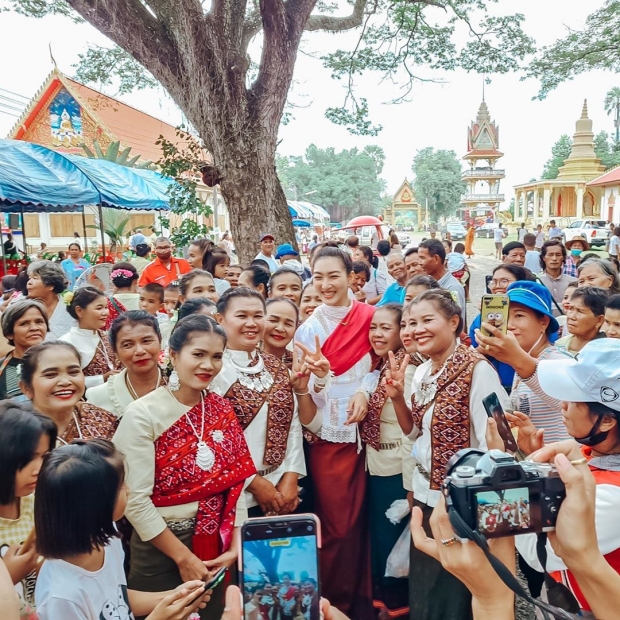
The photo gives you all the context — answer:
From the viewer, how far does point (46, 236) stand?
21578 mm

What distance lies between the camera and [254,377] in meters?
2.44

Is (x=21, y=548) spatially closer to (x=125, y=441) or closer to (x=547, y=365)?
(x=125, y=441)

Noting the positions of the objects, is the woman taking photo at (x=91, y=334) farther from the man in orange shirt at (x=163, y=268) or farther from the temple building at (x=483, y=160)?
the temple building at (x=483, y=160)

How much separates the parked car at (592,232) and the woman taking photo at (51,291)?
23021 mm

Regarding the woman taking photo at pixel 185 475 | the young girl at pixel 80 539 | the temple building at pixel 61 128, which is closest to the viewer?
the young girl at pixel 80 539

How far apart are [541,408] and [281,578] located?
58.5 inches

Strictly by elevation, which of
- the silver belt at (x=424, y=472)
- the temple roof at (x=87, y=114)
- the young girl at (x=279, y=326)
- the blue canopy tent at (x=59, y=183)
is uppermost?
the temple roof at (x=87, y=114)

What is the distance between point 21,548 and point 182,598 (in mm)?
511

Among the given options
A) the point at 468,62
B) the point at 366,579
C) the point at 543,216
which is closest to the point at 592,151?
the point at 543,216

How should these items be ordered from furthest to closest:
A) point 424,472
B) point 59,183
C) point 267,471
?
1. point 59,183
2. point 267,471
3. point 424,472

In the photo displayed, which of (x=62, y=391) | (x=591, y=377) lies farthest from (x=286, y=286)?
(x=591, y=377)

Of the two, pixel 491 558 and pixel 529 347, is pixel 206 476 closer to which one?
pixel 491 558

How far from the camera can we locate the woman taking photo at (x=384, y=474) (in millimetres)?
2654

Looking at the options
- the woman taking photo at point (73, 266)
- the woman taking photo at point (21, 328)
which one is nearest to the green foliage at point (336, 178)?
the woman taking photo at point (73, 266)
